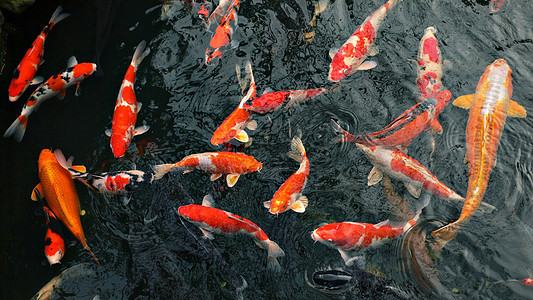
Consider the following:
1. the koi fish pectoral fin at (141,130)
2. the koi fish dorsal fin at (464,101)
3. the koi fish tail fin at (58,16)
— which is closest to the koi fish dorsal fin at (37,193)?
the koi fish pectoral fin at (141,130)

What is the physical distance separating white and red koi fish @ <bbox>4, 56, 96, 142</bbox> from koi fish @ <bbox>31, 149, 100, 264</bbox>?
649 mm

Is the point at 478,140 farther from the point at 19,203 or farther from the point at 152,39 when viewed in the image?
the point at 19,203

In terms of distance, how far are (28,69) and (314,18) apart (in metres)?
3.79

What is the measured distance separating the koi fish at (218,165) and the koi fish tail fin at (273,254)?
810 mm

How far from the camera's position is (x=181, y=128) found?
16.4ft

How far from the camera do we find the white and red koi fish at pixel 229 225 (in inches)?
166

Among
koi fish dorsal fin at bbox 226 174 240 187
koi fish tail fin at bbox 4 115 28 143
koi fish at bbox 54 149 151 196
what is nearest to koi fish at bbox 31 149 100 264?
koi fish at bbox 54 149 151 196

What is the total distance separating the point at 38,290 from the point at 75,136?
182 cm

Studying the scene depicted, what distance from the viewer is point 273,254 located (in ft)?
13.8

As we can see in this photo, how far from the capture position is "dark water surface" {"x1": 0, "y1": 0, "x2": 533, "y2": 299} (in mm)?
4250

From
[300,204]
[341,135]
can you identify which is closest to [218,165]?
[300,204]

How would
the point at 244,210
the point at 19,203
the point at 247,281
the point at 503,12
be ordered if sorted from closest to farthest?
1. the point at 247,281
2. the point at 244,210
3. the point at 19,203
4. the point at 503,12

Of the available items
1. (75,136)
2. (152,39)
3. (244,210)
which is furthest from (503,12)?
(75,136)

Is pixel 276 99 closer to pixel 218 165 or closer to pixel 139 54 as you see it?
pixel 218 165
